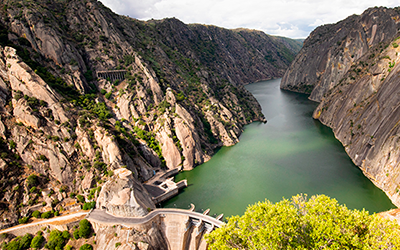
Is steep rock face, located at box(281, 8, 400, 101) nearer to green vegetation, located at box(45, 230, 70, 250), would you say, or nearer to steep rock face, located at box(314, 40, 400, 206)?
steep rock face, located at box(314, 40, 400, 206)

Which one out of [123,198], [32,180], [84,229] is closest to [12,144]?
[32,180]

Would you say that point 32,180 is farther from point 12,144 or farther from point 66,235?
point 66,235

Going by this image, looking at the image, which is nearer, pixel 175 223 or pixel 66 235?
pixel 66 235

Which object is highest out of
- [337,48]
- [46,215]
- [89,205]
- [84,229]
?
[337,48]

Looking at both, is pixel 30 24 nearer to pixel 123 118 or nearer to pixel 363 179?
pixel 123 118

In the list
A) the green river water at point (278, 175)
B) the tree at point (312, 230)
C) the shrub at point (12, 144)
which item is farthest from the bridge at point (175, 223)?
the shrub at point (12, 144)

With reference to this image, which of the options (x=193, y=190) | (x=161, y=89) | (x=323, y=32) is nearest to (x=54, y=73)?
(x=161, y=89)

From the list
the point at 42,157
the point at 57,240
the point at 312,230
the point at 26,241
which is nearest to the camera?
the point at 312,230

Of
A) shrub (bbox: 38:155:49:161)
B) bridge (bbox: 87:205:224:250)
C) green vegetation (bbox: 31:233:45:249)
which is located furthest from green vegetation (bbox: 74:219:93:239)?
shrub (bbox: 38:155:49:161)
